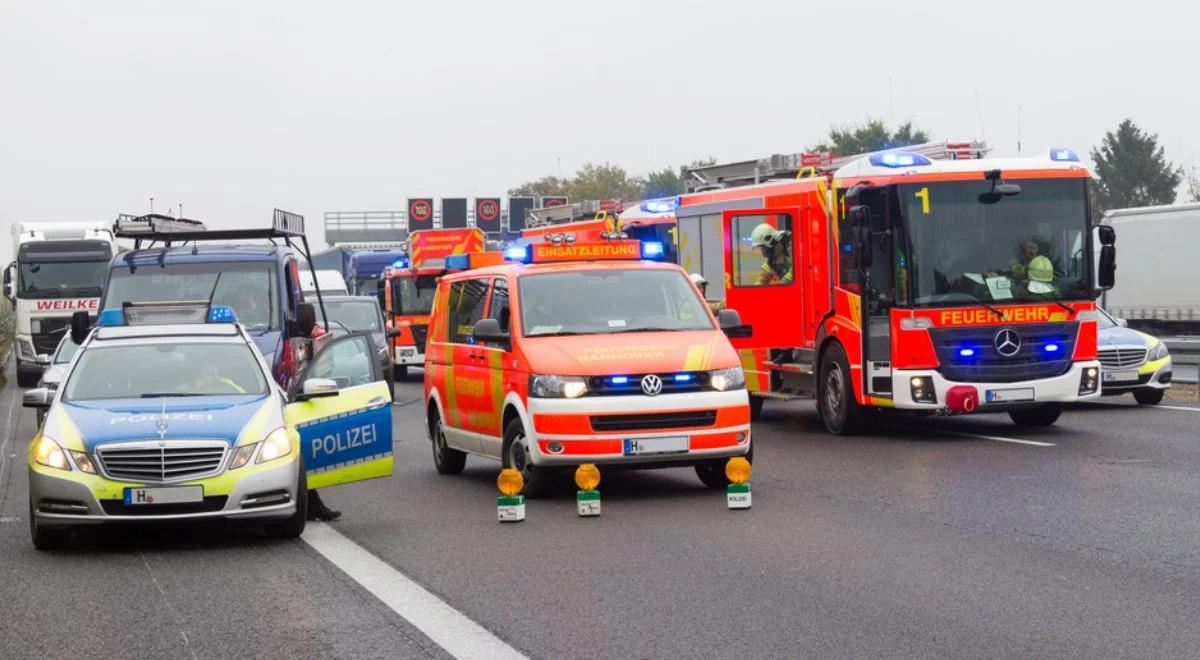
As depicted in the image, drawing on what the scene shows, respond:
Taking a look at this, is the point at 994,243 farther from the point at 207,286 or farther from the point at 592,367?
the point at 207,286

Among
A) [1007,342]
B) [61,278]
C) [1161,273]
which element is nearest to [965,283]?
[1007,342]

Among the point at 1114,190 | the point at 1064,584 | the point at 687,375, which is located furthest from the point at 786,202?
the point at 1114,190

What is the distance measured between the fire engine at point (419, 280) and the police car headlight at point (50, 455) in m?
27.7

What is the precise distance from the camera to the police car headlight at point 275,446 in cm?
1170

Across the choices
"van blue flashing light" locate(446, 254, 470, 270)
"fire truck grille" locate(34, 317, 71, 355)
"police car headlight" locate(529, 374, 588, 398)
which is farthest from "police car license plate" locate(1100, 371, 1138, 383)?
"fire truck grille" locate(34, 317, 71, 355)

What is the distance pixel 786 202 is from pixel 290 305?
6.07 meters

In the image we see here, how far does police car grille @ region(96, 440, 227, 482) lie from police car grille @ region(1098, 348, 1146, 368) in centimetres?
1489

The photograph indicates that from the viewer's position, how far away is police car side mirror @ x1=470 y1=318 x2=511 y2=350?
14578 millimetres

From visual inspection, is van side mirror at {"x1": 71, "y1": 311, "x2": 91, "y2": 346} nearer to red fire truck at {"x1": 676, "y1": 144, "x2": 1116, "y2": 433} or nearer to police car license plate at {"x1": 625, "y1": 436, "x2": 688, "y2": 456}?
police car license plate at {"x1": 625, "y1": 436, "x2": 688, "y2": 456}

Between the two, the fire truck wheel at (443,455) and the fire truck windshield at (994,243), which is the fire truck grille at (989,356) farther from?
the fire truck wheel at (443,455)

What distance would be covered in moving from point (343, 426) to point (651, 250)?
4492 millimetres

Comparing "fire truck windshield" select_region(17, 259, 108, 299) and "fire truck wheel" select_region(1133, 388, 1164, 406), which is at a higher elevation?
"fire truck windshield" select_region(17, 259, 108, 299)

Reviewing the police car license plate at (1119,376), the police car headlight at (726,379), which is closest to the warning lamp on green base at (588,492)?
the police car headlight at (726,379)

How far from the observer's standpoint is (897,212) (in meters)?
19.2
